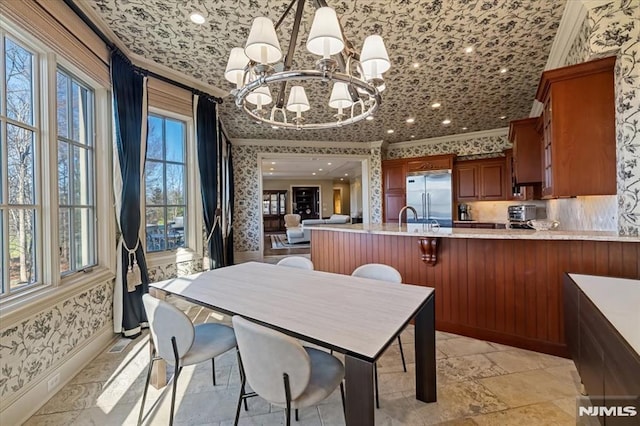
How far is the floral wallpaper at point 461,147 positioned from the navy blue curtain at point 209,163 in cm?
485

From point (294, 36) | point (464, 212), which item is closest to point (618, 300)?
point (294, 36)

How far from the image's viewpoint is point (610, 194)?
81.6 inches

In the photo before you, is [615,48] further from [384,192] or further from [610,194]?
[384,192]

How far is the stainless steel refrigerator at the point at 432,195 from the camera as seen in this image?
6.03 m

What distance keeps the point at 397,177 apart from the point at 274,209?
8.50 m

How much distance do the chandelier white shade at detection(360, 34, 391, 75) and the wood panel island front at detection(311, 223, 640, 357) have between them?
1.65m

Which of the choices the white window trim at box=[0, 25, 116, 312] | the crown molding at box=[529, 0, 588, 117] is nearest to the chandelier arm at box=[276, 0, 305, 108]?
the white window trim at box=[0, 25, 116, 312]

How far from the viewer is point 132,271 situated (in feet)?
8.81

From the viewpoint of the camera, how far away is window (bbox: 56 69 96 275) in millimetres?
2180

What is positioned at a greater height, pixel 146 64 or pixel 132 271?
pixel 146 64

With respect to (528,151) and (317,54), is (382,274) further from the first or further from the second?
(528,151)

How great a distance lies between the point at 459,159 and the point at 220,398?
6383mm

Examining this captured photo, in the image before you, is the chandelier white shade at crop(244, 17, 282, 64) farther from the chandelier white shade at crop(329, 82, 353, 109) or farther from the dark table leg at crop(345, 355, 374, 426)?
the dark table leg at crop(345, 355, 374, 426)

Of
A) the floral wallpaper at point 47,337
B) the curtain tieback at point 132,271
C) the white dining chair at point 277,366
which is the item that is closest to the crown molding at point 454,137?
the curtain tieback at point 132,271
